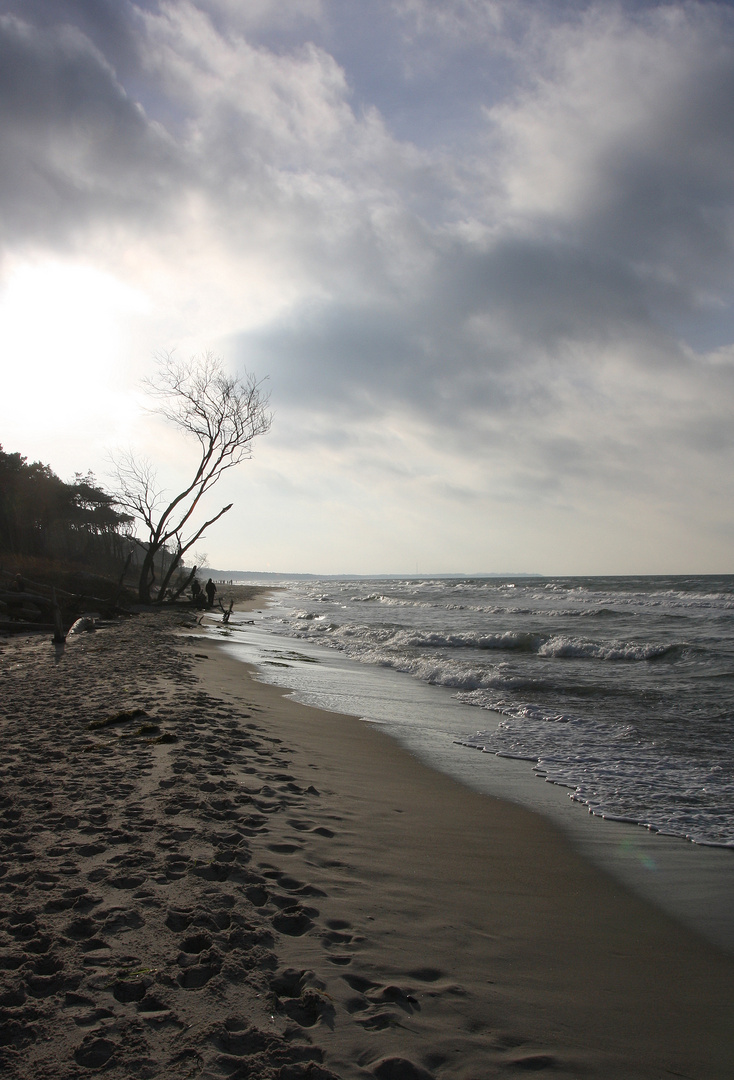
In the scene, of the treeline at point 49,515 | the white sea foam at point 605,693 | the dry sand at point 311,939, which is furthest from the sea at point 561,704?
the treeline at point 49,515

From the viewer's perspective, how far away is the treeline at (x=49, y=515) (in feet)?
106

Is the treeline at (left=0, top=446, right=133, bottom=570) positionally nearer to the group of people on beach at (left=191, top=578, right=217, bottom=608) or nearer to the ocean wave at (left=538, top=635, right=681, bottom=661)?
the group of people on beach at (left=191, top=578, right=217, bottom=608)

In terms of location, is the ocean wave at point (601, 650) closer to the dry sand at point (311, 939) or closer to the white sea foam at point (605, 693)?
the white sea foam at point (605, 693)

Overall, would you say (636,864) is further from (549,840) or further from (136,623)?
(136,623)

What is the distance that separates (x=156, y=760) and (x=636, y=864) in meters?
4.08

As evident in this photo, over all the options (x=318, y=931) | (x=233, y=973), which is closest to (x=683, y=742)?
(x=318, y=931)

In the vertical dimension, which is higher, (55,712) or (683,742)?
(683,742)

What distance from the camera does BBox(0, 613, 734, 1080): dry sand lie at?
83.4 inches

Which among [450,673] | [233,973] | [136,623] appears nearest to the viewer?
[233,973]

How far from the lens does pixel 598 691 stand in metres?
11.3

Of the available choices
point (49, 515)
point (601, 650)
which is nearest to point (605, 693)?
point (601, 650)

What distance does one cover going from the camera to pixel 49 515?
3547cm

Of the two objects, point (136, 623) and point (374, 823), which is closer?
A: point (374, 823)

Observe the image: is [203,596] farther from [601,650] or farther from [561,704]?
[561,704]
